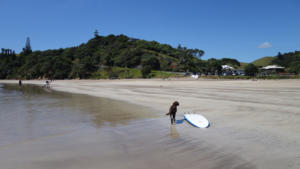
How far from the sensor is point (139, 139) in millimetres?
7176

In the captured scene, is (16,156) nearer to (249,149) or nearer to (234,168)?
(234,168)

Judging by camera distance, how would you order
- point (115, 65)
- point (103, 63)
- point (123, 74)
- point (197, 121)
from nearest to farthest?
point (197, 121), point (123, 74), point (115, 65), point (103, 63)

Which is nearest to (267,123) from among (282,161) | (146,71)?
(282,161)

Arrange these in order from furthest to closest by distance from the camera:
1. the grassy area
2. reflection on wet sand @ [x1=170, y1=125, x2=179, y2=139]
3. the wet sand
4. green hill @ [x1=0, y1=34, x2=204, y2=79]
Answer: green hill @ [x1=0, y1=34, x2=204, y2=79] < the grassy area < reflection on wet sand @ [x1=170, y1=125, x2=179, y2=139] < the wet sand

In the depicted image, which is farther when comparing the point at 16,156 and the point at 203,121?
the point at 203,121

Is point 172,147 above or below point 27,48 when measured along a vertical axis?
below

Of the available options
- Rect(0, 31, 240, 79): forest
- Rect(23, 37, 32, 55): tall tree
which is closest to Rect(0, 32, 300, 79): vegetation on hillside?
Rect(0, 31, 240, 79): forest

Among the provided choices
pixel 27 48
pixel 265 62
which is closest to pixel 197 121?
pixel 265 62

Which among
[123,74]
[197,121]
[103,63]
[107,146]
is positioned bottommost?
[107,146]

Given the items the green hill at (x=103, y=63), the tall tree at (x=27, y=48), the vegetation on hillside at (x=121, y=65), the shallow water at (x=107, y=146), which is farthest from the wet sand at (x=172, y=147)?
the tall tree at (x=27, y=48)

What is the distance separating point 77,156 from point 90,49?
362 feet

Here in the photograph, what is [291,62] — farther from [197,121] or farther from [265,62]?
[197,121]

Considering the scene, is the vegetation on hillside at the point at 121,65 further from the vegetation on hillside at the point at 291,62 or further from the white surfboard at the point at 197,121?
the white surfboard at the point at 197,121

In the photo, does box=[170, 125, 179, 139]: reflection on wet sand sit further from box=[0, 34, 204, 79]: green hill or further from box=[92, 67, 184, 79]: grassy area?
box=[0, 34, 204, 79]: green hill
